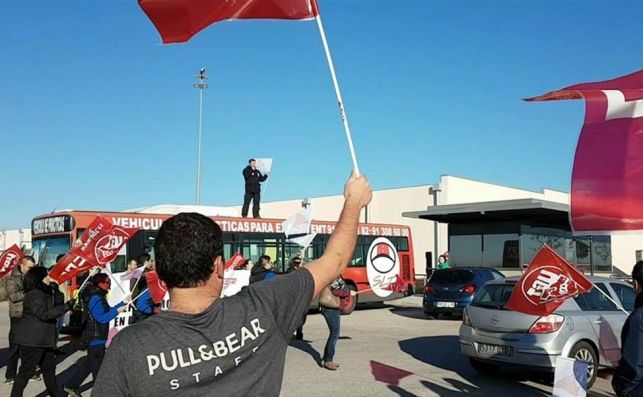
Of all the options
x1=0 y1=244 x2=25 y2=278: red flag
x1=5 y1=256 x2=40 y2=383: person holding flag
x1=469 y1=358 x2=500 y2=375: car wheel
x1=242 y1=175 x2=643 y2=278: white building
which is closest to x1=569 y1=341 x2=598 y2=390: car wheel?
x1=469 y1=358 x2=500 y2=375: car wheel

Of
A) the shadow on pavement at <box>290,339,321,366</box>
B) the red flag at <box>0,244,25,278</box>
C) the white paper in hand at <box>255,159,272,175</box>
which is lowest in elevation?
the shadow on pavement at <box>290,339,321,366</box>

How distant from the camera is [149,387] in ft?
6.53

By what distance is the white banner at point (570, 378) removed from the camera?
5.64 metres

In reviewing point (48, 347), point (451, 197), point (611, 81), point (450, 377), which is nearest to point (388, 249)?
point (450, 377)

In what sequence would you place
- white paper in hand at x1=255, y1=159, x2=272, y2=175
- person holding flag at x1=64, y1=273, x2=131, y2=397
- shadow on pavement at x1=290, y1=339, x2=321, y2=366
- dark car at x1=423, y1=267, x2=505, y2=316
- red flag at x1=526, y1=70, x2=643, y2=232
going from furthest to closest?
white paper in hand at x1=255, y1=159, x2=272, y2=175, dark car at x1=423, y1=267, x2=505, y2=316, shadow on pavement at x1=290, y1=339, x2=321, y2=366, person holding flag at x1=64, y1=273, x2=131, y2=397, red flag at x1=526, y1=70, x2=643, y2=232

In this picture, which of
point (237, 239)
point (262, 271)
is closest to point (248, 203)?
point (237, 239)

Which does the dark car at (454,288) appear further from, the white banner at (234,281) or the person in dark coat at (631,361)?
the person in dark coat at (631,361)

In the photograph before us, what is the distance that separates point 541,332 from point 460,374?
1.84 metres

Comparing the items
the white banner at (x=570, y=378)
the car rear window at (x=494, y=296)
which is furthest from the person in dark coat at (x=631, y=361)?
the car rear window at (x=494, y=296)

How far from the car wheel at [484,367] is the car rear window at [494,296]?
95 centimetres

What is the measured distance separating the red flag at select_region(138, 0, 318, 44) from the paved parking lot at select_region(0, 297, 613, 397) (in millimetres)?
6095

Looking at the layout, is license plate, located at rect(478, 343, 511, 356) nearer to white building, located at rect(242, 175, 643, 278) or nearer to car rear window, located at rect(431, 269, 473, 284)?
car rear window, located at rect(431, 269, 473, 284)

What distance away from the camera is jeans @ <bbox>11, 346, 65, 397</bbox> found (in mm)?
7445

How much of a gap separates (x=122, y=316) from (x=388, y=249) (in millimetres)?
4814
